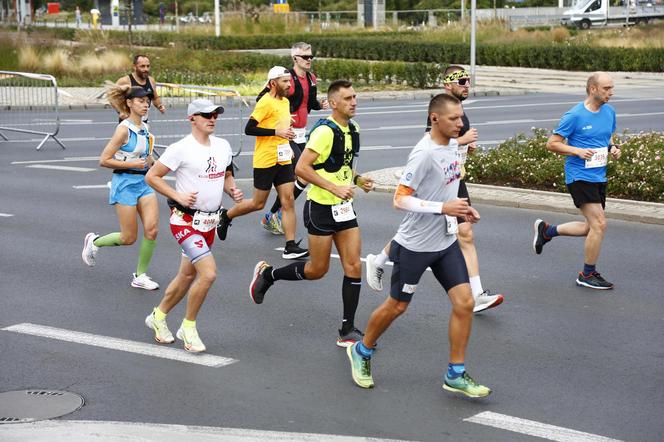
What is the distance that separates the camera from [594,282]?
10203 mm

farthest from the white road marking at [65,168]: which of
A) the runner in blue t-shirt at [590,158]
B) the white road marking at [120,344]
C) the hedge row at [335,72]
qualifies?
the hedge row at [335,72]

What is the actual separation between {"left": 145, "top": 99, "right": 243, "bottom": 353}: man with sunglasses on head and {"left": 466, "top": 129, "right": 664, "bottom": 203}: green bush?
7.58 metres

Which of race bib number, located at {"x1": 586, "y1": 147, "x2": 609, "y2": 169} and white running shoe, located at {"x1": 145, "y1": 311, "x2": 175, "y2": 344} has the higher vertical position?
race bib number, located at {"x1": 586, "y1": 147, "x2": 609, "y2": 169}

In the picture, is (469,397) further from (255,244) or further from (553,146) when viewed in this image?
(255,244)

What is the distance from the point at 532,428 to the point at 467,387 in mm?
649

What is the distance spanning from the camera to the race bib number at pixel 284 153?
1160cm

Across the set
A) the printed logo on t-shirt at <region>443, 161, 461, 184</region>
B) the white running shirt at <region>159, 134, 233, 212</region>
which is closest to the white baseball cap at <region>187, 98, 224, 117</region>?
the white running shirt at <region>159, 134, 233, 212</region>

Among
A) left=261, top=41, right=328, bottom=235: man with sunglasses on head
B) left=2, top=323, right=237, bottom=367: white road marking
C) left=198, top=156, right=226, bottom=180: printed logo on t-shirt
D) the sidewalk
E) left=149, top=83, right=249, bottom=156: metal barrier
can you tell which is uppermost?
left=261, top=41, right=328, bottom=235: man with sunglasses on head

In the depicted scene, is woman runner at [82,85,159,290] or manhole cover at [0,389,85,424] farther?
woman runner at [82,85,159,290]

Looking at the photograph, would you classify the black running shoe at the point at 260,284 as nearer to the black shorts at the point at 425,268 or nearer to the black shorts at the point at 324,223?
the black shorts at the point at 324,223

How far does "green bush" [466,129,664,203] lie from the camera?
563 inches

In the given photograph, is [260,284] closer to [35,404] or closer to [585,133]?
[35,404]

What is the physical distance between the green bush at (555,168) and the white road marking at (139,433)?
29.1 feet

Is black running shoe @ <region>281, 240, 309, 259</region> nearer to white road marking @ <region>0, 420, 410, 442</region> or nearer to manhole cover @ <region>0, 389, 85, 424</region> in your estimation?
manhole cover @ <region>0, 389, 85, 424</region>
